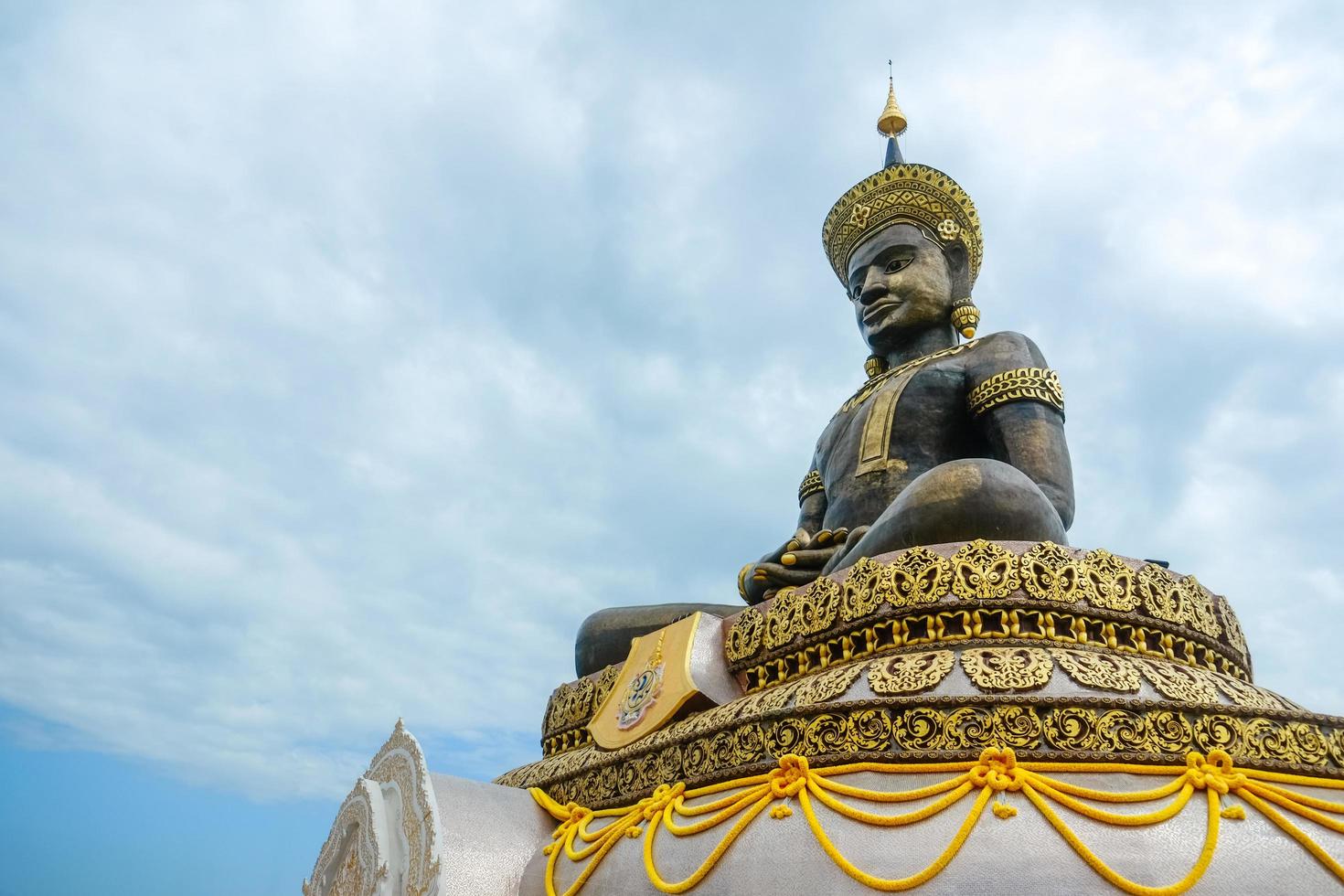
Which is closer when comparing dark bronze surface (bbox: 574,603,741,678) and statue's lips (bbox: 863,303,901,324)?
dark bronze surface (bbox: 574,603,741,678)

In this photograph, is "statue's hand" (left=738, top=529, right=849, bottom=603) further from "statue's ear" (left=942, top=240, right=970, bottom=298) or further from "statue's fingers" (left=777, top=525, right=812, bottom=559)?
"statue's ear" (left=942, top=240, right=970, bottom=298)

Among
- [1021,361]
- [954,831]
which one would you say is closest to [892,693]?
[954,831]

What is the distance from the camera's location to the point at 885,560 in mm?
3938

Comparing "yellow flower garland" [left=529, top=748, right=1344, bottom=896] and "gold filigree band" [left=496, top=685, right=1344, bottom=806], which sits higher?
"gold filigree band" [left=496, top=685, right=1344, bottom=806]

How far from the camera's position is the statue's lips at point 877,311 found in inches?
277

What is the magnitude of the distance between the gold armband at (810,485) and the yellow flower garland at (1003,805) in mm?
3964

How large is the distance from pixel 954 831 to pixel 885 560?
127cm

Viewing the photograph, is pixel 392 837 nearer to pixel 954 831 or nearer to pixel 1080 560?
pixel 954 831

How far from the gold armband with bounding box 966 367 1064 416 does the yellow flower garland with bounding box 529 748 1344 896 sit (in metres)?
3.07

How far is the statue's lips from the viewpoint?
23.0ft

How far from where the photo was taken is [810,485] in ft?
23.8

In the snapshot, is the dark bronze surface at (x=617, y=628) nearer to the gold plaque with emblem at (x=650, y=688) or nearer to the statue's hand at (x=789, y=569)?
the statue's hand at (x=789, y=569)

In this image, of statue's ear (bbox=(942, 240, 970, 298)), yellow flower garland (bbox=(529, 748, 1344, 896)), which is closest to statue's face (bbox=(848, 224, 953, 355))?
statue's ear (bbox=(942, 240, 970, 298))

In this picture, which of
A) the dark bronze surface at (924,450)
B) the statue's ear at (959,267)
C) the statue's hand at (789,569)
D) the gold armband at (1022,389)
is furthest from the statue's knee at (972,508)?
the statue's ear at (959,267)
